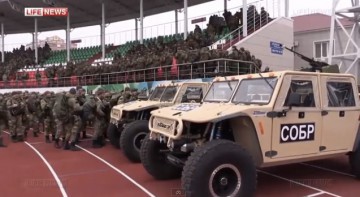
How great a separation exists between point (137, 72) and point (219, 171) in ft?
49.9

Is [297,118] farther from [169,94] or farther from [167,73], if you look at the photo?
[167,73]

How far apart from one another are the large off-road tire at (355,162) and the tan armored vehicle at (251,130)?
0.4 inches


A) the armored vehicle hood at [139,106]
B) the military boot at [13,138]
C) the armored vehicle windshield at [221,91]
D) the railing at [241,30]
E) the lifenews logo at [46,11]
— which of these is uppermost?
the lifenews logo at [46,11]

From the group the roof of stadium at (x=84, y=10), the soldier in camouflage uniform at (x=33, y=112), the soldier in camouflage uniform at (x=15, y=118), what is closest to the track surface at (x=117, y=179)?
the soldier in camouflage uniform at (x=15, y=118)

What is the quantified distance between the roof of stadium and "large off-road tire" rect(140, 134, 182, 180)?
2668 cm

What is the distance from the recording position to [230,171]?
18.2 feet

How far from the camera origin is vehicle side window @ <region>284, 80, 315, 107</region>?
6.22 meters

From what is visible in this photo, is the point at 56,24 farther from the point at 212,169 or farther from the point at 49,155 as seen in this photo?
the point at 212,169

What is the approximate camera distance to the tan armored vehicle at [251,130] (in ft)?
18.0

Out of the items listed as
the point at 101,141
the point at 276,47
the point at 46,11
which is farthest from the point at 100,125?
the point at 46,11

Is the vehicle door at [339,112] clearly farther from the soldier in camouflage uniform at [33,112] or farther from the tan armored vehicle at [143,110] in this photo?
the soldier in camouflage uniform at [33,112]

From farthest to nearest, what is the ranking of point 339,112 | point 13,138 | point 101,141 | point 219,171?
1. point 13,138
2. point 101,141
3. point 339,112
4. point 219,171

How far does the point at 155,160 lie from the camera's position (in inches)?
279

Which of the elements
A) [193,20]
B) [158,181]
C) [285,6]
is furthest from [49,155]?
[193,20]
